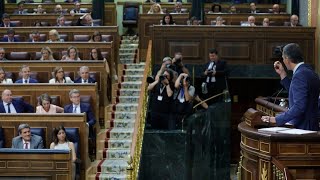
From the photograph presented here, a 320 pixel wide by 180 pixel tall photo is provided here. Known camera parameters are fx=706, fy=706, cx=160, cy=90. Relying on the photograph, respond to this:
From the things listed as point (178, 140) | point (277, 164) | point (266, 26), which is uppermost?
point (266, 26)

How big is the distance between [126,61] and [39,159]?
21.9 ft

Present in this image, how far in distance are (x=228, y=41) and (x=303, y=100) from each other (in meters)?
8.42

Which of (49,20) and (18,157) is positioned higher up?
(49,20)

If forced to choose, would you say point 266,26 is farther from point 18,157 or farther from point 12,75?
point 18,157

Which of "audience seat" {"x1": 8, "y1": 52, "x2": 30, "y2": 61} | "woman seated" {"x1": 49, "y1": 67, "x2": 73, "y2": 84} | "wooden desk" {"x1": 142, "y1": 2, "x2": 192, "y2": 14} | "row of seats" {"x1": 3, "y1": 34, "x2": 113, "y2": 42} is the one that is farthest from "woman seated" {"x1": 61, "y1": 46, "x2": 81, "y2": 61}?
"wooden desk" {"x1": 142, "y1": 2, "x2": 192, "y2": 14}

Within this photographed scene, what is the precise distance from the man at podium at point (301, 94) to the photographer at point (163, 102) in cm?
450

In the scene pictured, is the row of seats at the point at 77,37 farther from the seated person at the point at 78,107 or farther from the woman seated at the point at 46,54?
the seated person at the point at 78,107

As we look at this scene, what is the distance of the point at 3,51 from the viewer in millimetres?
11523

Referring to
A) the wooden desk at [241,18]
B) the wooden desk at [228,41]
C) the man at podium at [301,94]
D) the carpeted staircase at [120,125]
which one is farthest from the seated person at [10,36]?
the man at podium at [301,94]

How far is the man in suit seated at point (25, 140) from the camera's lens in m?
7.70

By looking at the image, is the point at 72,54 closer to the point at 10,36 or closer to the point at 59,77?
the point at 59,77

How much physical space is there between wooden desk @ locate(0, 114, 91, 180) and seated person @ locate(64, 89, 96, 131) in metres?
0.57

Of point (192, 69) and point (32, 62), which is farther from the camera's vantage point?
point (192, 69)

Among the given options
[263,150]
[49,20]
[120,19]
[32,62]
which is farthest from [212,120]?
[120,19]
